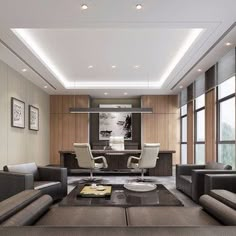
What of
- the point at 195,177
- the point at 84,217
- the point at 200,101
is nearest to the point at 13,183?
the point at 84,217

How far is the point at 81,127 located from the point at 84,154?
3.65 metres

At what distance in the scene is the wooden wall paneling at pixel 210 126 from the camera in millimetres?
6922

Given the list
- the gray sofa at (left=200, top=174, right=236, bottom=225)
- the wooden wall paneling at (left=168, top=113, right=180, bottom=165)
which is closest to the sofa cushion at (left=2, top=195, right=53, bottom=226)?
the gray sofa at (left=200, top=174, right=236, bottom=225)

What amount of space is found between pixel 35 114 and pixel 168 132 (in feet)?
16.5

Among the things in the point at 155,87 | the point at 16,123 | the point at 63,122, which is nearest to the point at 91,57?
the point at 16,123

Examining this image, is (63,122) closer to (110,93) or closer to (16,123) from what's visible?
(110,93)

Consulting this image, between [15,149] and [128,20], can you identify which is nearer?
[128,20]

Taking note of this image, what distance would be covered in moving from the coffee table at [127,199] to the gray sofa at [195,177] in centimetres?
96

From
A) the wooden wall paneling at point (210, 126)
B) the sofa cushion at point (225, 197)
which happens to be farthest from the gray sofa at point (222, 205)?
the wooden wall paneling at point (210, 126)

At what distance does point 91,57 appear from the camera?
6875mm

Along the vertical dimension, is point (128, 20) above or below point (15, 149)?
above

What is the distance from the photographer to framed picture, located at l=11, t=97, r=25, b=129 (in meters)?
6.98

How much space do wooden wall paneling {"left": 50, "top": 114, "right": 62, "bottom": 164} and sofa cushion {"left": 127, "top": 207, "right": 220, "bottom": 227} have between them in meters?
8.43

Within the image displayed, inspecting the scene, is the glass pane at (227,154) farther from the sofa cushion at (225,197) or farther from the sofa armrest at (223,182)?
the sofa cushion at (225,197)
